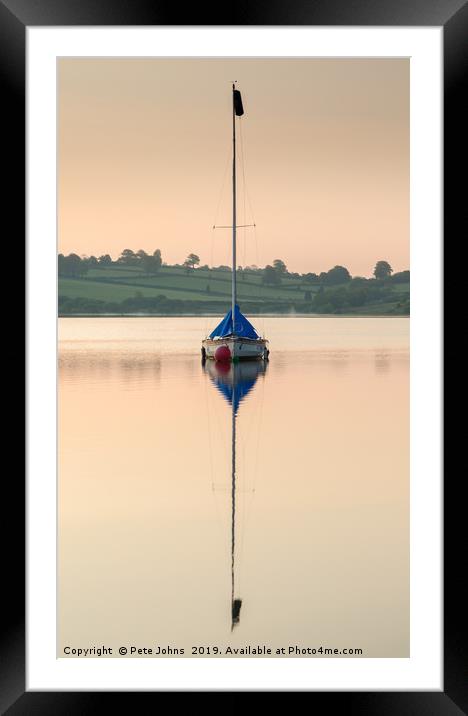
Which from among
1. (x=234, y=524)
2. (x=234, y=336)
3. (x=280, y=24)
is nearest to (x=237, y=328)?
(x=234, y=336)

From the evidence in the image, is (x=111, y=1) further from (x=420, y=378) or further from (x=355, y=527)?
(x=355, y=527)

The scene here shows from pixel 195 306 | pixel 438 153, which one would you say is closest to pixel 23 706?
pixel 438 153

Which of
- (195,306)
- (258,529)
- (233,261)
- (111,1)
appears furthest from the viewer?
(195,306)

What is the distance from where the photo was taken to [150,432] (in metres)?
9.52

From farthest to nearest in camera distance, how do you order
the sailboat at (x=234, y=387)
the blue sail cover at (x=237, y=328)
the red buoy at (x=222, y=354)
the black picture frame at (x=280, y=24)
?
the red buoy at (x=222, y=354), the blue sail cover at (x=237, y=328), the sailboat at (x=234, y=387), the black picture frame at (x=280, y=24)

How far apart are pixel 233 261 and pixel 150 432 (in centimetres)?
851

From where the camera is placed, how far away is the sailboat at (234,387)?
4007mm

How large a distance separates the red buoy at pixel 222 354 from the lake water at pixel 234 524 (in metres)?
5.14

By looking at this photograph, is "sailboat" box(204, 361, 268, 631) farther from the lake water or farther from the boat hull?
the boat hull

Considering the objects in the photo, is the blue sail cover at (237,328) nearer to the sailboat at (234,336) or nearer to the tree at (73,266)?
the sailboat at (234,336)

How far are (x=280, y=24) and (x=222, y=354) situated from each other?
15.4 meters

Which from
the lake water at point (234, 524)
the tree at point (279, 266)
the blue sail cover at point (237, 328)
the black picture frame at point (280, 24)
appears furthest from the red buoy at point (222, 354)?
the tree at point (279, 266)

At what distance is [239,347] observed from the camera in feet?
58.2

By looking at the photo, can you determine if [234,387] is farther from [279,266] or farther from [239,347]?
[279,266]
